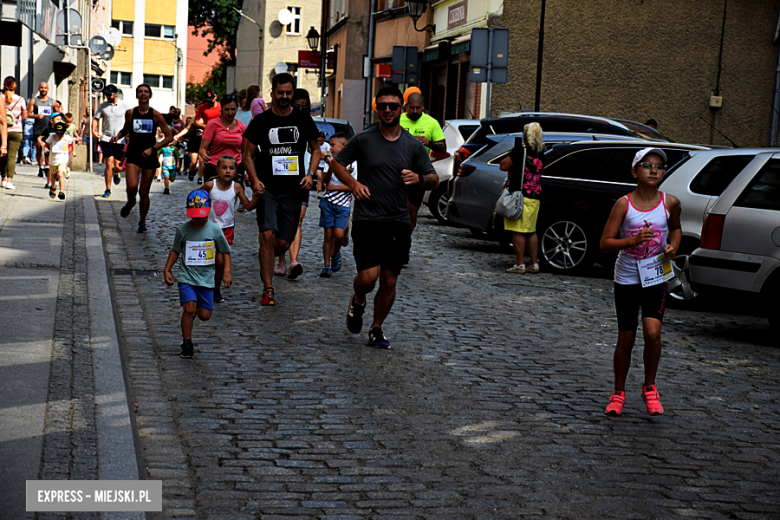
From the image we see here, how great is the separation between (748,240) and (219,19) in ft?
240

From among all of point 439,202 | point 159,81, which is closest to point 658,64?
point 439,202

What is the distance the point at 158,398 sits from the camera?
19.2 feet

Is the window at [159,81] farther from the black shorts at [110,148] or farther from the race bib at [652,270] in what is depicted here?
the race bib at [652,270]

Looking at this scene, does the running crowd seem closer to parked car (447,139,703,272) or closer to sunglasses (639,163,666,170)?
sunglasses (639,163,666,170)

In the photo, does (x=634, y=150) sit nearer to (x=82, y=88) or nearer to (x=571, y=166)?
(x=571, y=166)

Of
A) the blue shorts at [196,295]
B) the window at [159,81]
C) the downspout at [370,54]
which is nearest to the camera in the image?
the blue shorts at [196,295]

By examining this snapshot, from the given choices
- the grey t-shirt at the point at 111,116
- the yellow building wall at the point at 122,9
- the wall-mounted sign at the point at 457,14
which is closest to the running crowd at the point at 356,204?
the grey t-shirt at the point at 111,116

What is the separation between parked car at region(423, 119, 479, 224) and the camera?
17.5m

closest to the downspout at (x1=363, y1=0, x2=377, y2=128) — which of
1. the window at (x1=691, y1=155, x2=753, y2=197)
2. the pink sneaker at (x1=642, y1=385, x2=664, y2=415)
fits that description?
the window at (x1=691, y1=155, x2=753, y2=197)

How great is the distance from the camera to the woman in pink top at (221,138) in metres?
11.1

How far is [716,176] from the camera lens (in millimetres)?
10109

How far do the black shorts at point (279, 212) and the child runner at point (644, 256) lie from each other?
3.75 meters

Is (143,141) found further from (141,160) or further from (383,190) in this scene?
(383,190)

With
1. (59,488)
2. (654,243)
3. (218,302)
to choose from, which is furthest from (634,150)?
(59,488)
